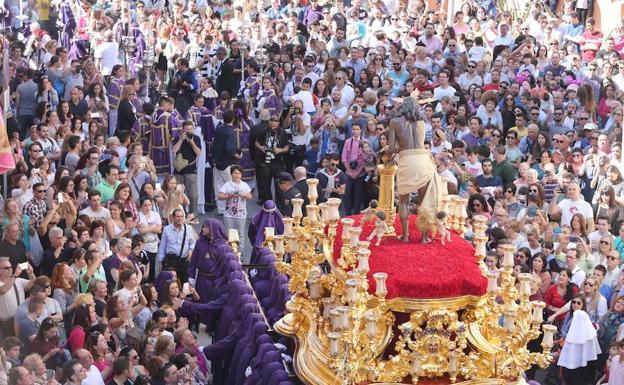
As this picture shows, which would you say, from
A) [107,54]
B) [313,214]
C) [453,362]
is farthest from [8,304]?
[107,54]

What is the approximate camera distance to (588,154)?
78.4 feet

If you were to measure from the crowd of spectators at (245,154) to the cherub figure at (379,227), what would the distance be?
100cm

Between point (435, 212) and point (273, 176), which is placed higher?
point (435, 212)

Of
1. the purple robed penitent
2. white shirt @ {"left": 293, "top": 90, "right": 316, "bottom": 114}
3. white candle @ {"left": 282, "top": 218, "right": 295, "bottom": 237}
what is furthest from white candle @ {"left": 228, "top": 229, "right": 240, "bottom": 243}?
white shirt @ {"left": 293, "top": 90, "right": 316, "bottom": 114}

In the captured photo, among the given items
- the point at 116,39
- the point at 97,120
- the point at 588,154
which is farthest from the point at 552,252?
the point at 116,39

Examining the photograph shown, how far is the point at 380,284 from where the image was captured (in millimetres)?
14125

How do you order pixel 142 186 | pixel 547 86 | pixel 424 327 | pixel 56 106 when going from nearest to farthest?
pixel 424 327 → pixel 142 186 → pixel 56 106 → pixel 547 86

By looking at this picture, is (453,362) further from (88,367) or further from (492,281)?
(88,367)

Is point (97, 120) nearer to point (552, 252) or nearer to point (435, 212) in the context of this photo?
point (552, 252)

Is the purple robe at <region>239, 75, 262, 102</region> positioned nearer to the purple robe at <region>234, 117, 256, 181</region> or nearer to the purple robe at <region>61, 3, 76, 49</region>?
the purple robe at <region>234, 117, 256, 181</region>

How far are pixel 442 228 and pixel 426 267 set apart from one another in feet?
2.29

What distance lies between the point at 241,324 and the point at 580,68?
1287 cm

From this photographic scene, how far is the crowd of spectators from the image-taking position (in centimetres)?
1803

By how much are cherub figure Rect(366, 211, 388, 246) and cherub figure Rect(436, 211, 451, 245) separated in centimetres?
50
